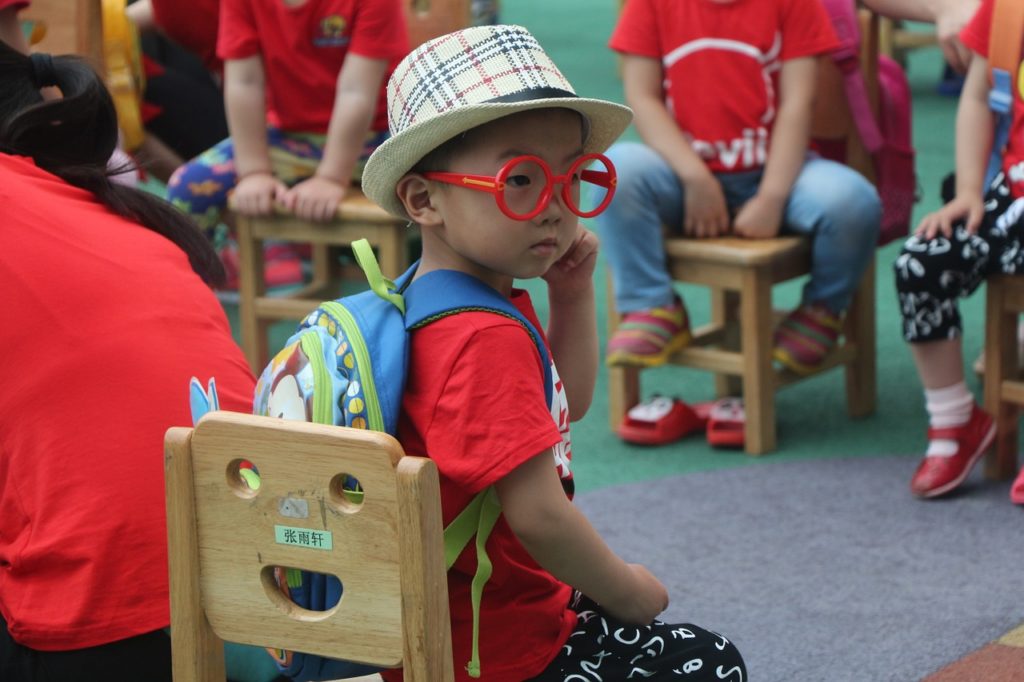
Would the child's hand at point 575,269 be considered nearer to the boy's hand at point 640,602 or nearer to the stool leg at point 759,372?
the boy's hand at point 640,602

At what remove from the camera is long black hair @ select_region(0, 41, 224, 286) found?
6.13ft

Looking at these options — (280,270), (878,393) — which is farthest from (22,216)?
(280,270)

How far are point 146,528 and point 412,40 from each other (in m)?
2.33

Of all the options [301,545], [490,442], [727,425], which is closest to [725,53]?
[727,425]

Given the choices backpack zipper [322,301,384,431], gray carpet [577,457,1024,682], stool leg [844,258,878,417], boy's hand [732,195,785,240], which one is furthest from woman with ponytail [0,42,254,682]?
stool leg [844,258,878,417]

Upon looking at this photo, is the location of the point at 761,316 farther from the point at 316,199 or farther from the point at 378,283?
the point at 378,283

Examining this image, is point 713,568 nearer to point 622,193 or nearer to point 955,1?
point 622,193

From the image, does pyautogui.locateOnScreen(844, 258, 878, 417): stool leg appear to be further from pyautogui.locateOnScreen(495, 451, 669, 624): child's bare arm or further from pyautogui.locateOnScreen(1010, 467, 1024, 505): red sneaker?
pyautogui.locateOnScreen(495, 451, 669, 624): child's bare arm

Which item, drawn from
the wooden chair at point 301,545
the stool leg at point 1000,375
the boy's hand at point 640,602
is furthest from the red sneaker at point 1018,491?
the wooden chair at point 301,545

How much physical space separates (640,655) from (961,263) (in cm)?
146

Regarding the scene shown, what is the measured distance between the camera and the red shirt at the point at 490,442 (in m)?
1.40

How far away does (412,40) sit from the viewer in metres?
3.76

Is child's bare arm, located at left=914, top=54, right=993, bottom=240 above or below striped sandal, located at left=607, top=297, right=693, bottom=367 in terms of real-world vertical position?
above

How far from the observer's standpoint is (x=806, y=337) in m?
3.23
